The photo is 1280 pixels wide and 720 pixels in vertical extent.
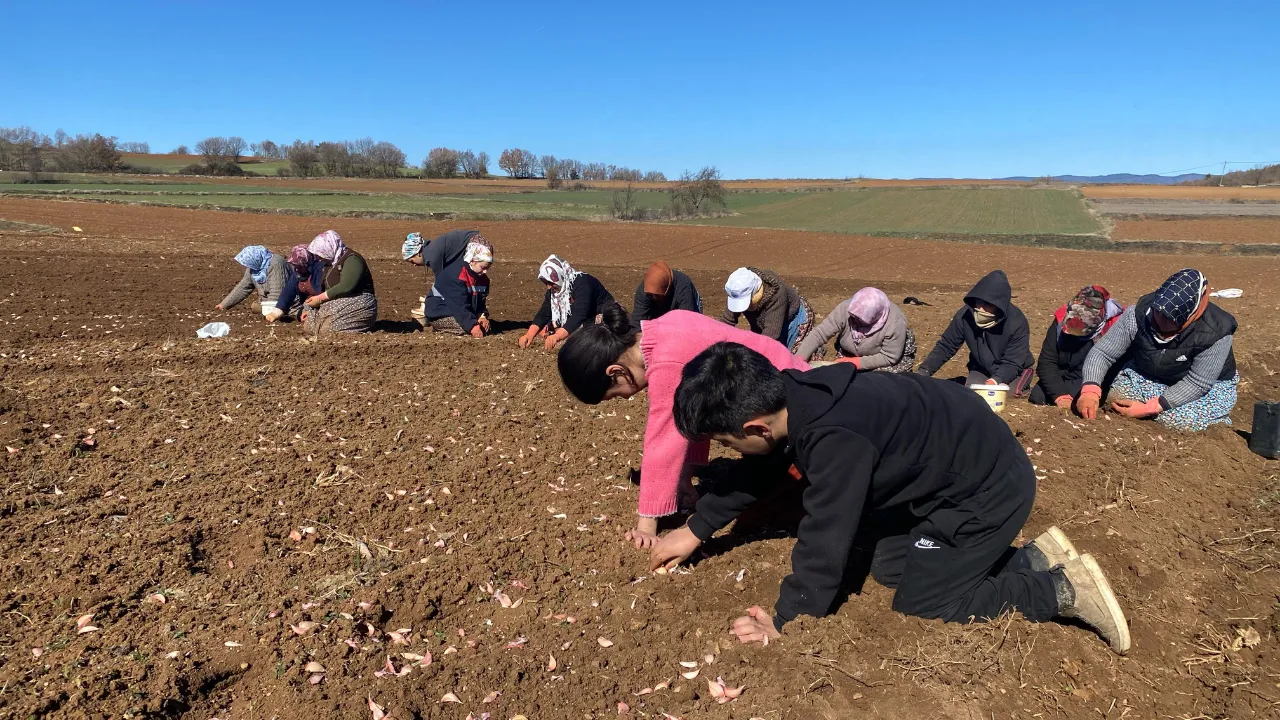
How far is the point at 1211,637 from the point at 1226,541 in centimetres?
123

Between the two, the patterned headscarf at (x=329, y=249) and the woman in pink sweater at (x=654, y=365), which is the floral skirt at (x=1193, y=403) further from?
the patterned headscarf at (x=329, y=249)

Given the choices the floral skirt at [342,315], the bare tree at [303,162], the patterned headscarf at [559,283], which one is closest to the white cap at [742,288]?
the patterned headscarf at [559,283]

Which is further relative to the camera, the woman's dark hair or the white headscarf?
the white headscarf

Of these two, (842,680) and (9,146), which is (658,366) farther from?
(9,146)

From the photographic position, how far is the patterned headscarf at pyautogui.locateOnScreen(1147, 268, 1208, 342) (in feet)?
16.6

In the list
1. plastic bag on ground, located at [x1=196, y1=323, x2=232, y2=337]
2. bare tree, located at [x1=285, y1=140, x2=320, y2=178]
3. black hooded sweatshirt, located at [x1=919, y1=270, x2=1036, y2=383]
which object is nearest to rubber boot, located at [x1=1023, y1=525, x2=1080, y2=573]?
black hooded sweatshirt, located at [x1=919, y1=270, x2=1036, y2=383]

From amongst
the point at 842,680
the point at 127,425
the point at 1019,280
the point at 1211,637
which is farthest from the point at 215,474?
the point at 1019,280

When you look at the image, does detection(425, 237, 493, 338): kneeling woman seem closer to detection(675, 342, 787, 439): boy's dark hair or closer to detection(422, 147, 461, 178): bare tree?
detection(675, 342, 787, 439): boy's dark hair

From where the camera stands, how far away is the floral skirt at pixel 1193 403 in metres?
5.58

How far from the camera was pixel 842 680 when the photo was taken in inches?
109

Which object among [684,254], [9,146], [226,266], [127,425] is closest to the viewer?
[127,425]

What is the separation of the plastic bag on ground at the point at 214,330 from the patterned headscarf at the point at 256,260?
102cm

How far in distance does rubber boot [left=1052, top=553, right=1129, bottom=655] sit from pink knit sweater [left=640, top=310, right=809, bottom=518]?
141cm

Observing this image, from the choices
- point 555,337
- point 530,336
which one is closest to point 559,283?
point 555,337
